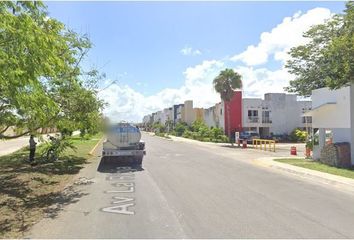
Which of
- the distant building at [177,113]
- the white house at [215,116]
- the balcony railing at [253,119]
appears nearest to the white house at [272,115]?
the balcony railing at [253,119]

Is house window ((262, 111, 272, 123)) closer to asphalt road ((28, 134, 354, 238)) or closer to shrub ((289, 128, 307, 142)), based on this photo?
shrub ((289, 128, 307, 142))

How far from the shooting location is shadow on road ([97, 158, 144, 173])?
68.0 feet

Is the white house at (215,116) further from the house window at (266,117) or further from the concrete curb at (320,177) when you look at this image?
the concrete curb at (320,177)

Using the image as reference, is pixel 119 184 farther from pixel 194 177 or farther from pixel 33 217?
pixel 33 217

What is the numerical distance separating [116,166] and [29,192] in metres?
8.53

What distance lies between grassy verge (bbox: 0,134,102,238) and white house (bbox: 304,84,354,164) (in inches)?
527

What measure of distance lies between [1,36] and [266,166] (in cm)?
1736

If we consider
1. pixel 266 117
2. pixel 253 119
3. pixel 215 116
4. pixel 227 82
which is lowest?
pixel 253 119

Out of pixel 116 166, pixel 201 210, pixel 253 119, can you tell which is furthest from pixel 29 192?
pixel 253 119

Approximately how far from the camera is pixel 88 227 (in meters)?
8.98

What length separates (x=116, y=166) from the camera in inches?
891

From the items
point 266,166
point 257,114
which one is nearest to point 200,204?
point 266,166

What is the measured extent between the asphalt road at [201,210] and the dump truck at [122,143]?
5.43 meters

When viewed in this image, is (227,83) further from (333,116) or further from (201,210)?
(201,210)
